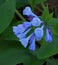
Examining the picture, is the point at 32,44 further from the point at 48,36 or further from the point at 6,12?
the point at 6,12

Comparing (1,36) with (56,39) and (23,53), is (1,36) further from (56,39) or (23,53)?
(56,39)

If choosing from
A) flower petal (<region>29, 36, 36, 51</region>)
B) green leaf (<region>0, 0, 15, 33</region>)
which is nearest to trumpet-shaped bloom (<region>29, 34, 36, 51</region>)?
flower petal (<region>29, 36, 36, 51</region>)

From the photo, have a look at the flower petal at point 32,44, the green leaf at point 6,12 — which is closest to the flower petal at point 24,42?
the flower petal at point 32,44

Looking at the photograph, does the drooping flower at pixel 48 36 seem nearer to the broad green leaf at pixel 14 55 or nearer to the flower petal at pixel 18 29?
the flower petal at pixel 18 29

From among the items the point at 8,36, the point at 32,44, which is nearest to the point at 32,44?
the point at 32,44

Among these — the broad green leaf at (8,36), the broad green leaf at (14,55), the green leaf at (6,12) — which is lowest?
the broad green leaf at (14,55)

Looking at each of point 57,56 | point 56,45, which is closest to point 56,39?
point 56,45
